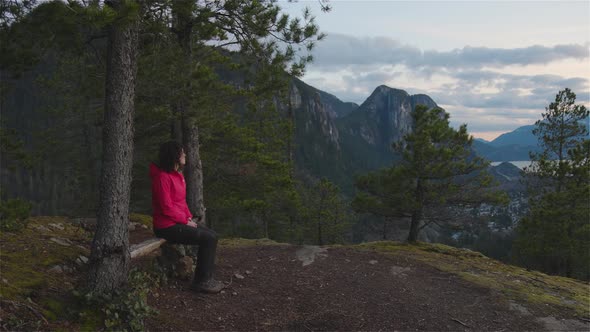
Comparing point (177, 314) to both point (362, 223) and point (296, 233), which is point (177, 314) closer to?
point (296, 233)

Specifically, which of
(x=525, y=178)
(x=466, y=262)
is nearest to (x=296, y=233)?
→ (x=525, y=178)

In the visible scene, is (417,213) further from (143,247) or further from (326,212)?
(326,212)

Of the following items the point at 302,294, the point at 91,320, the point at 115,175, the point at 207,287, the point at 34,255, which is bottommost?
the point at 302,294

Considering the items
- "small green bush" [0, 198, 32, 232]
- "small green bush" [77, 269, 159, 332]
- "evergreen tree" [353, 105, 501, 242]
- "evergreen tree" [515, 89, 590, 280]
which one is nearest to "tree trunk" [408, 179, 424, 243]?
"evergreen tree" [353, 105, 501, 242]

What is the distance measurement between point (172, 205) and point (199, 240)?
2.04ft

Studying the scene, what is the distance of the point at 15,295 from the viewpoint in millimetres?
4191

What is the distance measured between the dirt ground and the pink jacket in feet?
3.50

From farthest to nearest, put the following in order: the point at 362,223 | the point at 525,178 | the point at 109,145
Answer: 1. the point at 362,223
2. the point at 525,178
3. the point at 109,145

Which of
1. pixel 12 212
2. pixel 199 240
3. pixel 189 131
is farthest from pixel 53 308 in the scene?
pixel 189 131

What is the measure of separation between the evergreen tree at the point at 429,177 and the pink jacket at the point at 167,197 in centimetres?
861

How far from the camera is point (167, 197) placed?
17.0ft

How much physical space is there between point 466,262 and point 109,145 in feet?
28.6

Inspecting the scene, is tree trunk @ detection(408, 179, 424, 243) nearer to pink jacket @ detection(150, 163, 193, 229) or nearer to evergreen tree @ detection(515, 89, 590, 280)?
evergreen tree @ detection(515, 89, 590, 280)

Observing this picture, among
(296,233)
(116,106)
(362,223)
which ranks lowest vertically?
(362,223)
